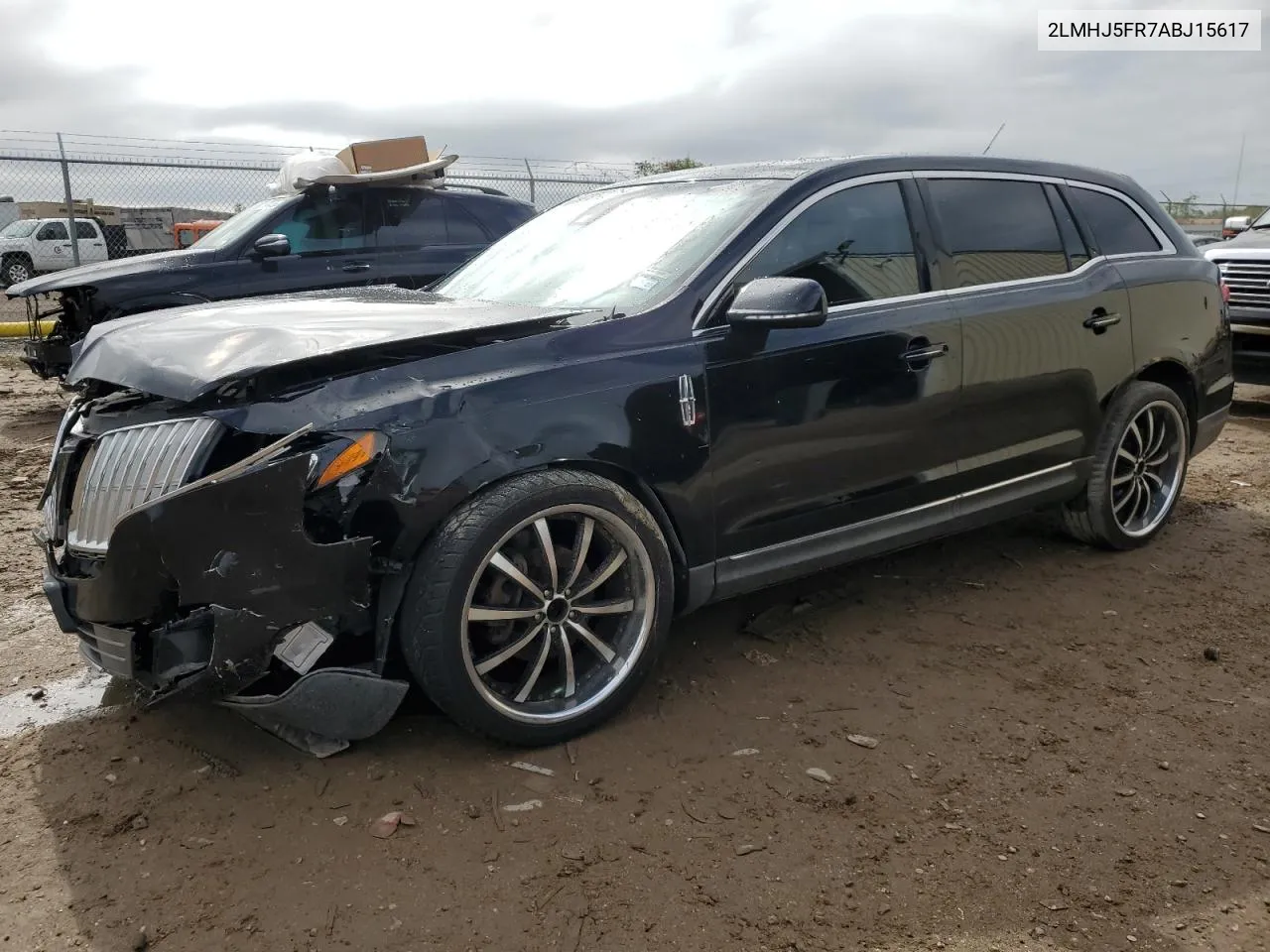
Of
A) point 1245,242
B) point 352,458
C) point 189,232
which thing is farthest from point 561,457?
point 189,232

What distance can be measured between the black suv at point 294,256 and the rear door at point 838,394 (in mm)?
5073

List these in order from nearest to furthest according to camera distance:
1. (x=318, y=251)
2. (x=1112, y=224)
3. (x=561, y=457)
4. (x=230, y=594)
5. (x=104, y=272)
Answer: (x=230, y=594), (x=561, y=457), (x=1112, y=224), (x=104, y=272), (x=318, y=251)

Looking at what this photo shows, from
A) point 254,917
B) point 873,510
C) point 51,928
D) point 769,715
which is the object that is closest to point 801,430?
point 873,510

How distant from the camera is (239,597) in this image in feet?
8.57

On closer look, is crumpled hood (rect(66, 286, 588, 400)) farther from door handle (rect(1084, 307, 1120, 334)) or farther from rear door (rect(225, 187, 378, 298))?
rear door (rect(225, 187, 378, 298))

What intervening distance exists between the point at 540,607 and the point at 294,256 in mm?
6083

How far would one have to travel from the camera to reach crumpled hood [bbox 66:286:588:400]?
281 centimetres

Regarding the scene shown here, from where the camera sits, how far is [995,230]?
4.18 metres

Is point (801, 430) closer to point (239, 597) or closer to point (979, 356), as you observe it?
point (979, 356)

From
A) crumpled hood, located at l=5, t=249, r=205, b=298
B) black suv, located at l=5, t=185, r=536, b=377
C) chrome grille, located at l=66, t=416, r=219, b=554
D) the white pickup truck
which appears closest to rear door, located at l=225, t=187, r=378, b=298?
black suv, located at l=5, t=185, r=536, b=377

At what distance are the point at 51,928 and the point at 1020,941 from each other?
218cm

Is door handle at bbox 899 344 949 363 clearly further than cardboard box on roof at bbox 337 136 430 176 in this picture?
No

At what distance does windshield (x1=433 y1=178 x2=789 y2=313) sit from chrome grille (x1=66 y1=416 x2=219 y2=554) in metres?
1.32

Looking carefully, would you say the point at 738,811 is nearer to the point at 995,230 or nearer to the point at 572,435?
the point at 572,435
